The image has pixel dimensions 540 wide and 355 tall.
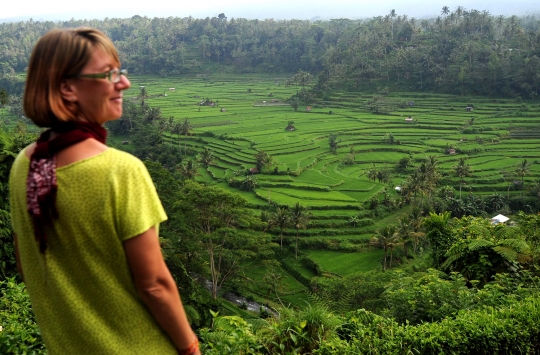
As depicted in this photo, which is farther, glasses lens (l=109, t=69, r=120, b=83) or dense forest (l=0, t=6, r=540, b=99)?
dense forest (l=0, t=6, r=540, b=99)

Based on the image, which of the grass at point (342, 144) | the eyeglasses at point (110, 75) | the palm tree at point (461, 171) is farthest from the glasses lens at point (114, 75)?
the palm tree at point (461, 171)

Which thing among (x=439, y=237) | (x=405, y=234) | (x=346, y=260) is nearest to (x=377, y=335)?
(x=439, y=237)

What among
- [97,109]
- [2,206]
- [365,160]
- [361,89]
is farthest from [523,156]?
[97,109]

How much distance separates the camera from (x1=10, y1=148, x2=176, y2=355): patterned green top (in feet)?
4.46

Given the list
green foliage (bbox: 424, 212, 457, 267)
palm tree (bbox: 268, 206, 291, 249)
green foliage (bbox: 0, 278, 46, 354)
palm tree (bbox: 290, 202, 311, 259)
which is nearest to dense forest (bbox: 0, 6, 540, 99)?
palm tree (bbox: 290, 202, 311, 259)

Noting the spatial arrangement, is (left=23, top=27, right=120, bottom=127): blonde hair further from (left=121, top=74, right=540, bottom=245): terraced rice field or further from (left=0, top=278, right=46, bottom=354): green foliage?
(left=121, top=74, right=540, bottom=245): terraced rice field

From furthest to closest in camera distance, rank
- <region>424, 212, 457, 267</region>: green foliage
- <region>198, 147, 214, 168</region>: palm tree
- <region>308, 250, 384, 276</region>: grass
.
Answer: <region>198, 147, 214, 168</region>: palm tree < <region>308, 250, 384, 276</region>: grass < <region>424, 212, 457, 267</region>: green foliage

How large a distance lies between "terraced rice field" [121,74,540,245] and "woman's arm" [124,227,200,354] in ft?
77.3

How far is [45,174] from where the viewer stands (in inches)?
54.0

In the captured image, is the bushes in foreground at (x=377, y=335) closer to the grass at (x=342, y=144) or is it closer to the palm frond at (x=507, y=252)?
the palm frond at (x=507, y=252)

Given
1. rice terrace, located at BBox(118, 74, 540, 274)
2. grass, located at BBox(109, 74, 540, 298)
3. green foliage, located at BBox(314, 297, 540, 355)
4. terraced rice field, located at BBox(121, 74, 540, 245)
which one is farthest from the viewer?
terraced rice field, located at BBox(121, 74, 540, 245)

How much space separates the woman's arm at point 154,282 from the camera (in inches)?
53.9

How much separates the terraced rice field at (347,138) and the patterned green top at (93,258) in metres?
23.6

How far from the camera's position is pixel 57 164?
138 centimetres
